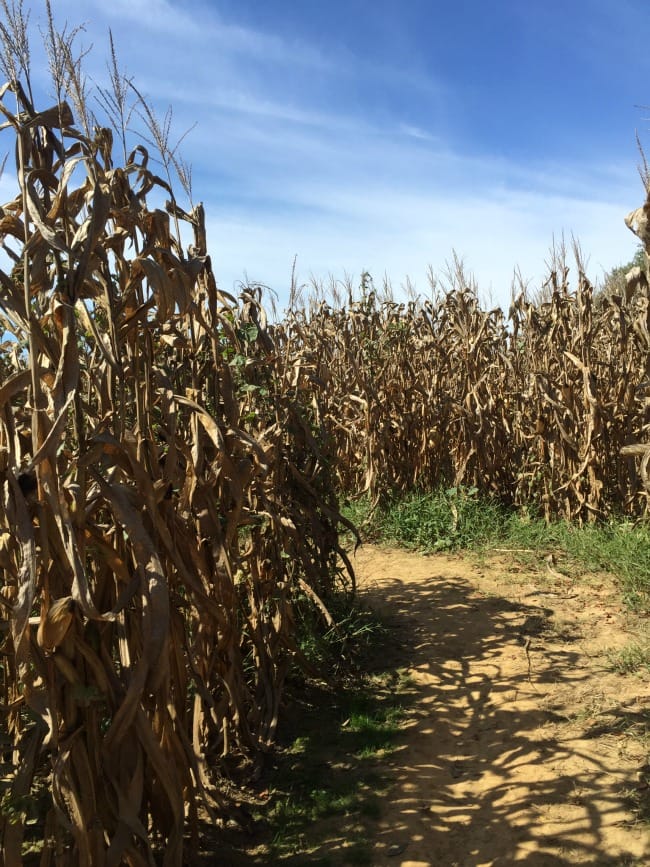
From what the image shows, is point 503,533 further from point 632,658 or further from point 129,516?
point 129,516

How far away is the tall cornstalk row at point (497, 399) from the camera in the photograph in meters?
6.08

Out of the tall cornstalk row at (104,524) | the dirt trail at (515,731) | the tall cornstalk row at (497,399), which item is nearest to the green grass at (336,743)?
the dirt trail at (515,731)

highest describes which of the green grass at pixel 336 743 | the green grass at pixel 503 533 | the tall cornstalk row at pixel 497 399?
the tall cornstalk row at pixel 497 399

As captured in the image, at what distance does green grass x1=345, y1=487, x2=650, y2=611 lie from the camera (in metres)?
4.96

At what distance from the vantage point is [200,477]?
2334 mm

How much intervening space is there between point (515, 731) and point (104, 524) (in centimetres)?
206

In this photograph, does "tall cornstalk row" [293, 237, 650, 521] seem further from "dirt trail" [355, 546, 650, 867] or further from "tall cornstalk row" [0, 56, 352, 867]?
"tall cornstalk row" [0, 56, 352, 867]

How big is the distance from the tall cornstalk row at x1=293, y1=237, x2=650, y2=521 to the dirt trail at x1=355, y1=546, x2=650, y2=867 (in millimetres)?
1525

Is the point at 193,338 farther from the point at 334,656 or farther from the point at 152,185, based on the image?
the point at 334,656

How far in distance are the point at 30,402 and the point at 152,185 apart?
3.65 feet

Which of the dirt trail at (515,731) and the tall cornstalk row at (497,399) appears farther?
the tall cornstalk row at (497,399)

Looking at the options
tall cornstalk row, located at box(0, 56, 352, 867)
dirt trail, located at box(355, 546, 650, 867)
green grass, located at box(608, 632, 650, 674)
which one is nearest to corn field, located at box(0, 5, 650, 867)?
tall cornstalk row, located at box(0, 56, 352, 867)

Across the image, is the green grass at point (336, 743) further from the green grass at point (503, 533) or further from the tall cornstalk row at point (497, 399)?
the tall cornstalk row at point (497, 399)

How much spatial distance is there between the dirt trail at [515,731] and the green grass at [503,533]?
0.77ft
